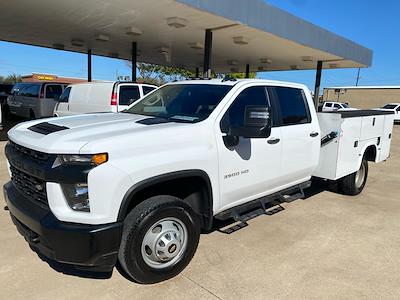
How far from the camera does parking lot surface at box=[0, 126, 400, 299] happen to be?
310 centimetres

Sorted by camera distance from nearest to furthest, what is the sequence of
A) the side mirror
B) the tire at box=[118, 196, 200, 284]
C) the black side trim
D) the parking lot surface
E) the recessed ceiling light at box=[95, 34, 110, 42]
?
the black side trim < the tire at box=[118, 196, 200, 284] < the parking lot surface < the side mirror < the recessed ceiling light at box=[95, 34, 110, 42]

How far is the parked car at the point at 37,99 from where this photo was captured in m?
14.1

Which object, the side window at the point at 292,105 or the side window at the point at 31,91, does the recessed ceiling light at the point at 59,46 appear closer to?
the side window at the point at 31,91

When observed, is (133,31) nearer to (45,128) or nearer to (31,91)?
(31,91)

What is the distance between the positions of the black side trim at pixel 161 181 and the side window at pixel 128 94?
7241 millimetres

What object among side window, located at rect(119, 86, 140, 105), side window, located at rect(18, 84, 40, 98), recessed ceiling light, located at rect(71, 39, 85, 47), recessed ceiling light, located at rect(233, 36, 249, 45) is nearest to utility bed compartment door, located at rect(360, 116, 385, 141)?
side window, located at rect(119, 86, 140, 105)

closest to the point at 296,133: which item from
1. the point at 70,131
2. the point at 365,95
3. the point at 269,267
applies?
the point at 269,267

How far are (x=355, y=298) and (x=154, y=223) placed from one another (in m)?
1.92

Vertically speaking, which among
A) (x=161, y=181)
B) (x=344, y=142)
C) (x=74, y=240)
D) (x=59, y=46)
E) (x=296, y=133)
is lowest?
(x=74, y=240)

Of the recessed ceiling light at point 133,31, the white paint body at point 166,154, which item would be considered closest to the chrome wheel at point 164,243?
the white paint body at point 166,154

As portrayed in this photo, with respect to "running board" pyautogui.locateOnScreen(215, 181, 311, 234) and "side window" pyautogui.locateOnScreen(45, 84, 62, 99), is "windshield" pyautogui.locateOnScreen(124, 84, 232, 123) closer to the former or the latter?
"running board" pyautogui.locateOnScreen(215, 181, 311, 234)

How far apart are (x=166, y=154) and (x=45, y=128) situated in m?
1.20

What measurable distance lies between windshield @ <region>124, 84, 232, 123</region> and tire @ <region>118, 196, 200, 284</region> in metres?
0.95

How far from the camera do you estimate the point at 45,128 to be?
3.26 meters
